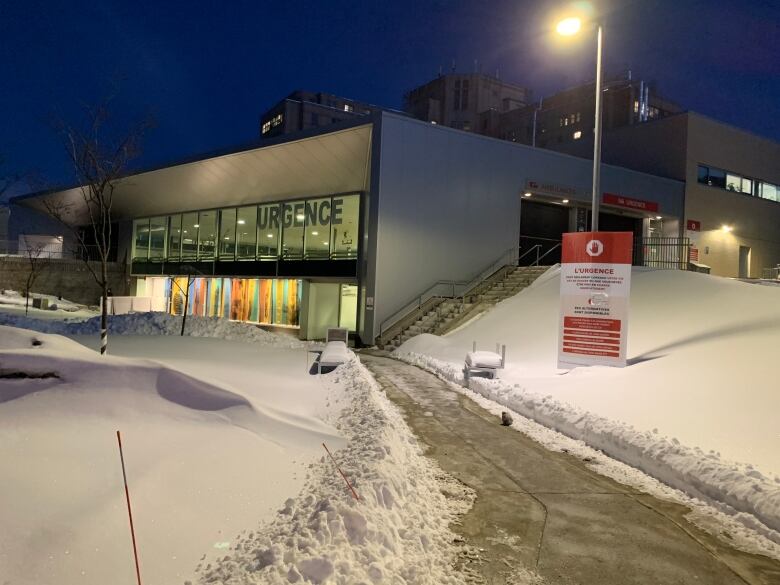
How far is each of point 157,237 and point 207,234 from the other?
6.89 m

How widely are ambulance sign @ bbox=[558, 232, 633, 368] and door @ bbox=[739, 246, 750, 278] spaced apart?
3324 centimetres

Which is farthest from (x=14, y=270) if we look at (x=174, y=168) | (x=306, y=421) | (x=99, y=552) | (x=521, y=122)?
(x=521, y=122)

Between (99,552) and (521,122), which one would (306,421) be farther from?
(521,122)

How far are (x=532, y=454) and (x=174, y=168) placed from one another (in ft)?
101

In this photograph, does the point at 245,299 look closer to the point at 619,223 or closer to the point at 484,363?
the point at 484,363

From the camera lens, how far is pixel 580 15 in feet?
38.6

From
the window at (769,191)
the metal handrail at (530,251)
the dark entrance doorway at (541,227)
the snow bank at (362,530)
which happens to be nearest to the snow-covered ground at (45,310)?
the metal handrail at (530,251)

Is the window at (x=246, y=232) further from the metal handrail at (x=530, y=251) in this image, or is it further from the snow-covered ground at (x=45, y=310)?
the metal handrail at (x=530, y=251)

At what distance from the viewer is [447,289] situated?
26047 millimetres

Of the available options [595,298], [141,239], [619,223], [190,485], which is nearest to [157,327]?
[595,298]

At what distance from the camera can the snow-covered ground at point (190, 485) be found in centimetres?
372

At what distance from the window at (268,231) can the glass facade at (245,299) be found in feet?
5.35

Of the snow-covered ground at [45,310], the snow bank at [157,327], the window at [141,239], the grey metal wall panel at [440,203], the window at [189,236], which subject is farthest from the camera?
the window at [141,239]

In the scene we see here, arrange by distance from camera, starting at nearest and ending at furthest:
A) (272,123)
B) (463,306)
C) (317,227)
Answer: (463,306)
(317,227)
(272,123)
